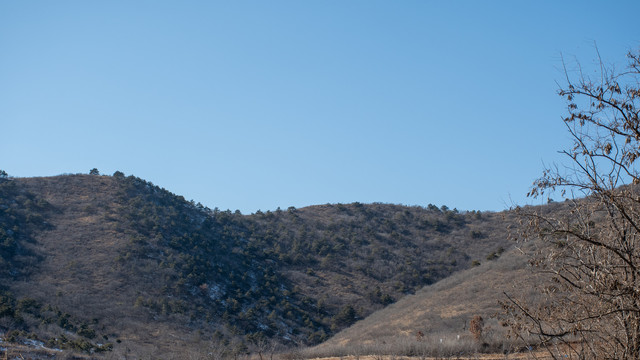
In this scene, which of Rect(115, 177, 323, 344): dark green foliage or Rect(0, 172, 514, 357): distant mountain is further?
Rect(115, 177, 323, 344): dark green foliage

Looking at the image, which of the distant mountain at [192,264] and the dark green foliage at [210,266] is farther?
the dark green foliage at [210,266]

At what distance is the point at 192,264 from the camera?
1454 inches

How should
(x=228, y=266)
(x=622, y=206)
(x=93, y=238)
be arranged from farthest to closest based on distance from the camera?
(x=228, y=266), (x=93, y=238), (x=622, y=206)

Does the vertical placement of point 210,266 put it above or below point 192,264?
below

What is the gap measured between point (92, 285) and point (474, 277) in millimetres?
23932

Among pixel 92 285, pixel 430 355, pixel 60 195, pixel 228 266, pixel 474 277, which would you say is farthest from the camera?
pixel 60 195

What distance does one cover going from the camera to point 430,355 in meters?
16.3

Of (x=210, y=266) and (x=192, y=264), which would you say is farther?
(x=210, y=266)

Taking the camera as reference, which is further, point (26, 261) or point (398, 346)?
point (26, 261)

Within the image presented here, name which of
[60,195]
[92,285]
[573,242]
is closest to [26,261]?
[92,285]

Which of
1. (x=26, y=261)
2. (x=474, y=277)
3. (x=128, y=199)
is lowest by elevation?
(x=474, y=277)

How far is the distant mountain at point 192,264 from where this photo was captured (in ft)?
87.0

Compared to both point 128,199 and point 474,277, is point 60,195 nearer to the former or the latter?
point 128,199

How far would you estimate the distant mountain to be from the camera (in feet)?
87.0
